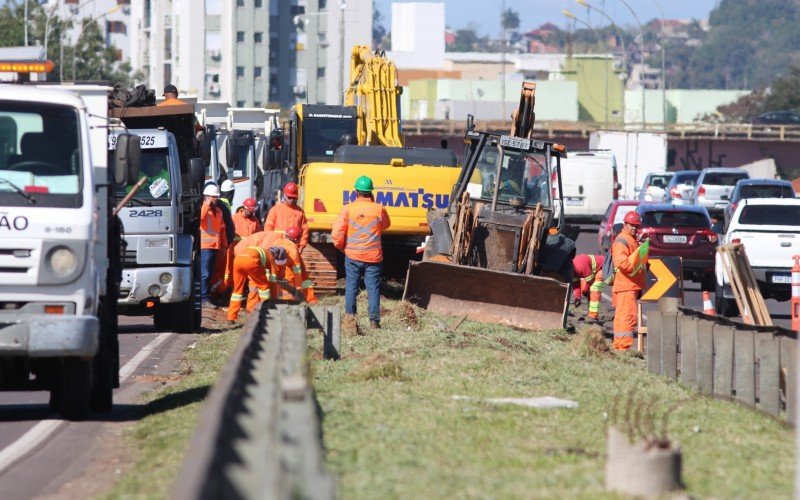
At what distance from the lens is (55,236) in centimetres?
1018

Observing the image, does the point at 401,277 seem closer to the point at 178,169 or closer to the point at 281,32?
the point at 178,169

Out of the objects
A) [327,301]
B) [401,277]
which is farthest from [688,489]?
[401,277]

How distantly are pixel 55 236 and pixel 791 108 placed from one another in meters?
131

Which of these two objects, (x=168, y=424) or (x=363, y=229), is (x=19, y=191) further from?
(x=363, y=229)

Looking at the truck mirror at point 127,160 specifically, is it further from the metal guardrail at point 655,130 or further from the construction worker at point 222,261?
the metal guardrail at point 655,130

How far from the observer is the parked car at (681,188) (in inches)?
1750

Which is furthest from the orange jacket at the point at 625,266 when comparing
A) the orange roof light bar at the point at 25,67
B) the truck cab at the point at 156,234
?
the orange roof light bar at the point at 25,67

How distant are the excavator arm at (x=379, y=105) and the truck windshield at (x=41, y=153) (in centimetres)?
1558

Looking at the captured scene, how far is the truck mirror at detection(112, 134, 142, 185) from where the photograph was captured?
35.5 ft

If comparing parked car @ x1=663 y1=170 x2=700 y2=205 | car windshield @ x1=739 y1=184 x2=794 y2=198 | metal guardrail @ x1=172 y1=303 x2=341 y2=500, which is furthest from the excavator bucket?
parked car @ x1=663 y1=170 x2=700 y2=205

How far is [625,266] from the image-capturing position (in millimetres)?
17078

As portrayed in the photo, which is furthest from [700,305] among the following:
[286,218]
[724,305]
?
[286,218]

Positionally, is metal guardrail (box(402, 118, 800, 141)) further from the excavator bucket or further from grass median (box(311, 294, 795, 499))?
grass median (box(311, 294, 795, 499))

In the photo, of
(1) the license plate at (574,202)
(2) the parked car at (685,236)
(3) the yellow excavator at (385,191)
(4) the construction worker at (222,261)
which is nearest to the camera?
(4) the construction worker at (222,261)
